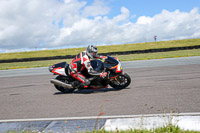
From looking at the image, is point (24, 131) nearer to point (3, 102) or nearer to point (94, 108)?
point (94, 108)

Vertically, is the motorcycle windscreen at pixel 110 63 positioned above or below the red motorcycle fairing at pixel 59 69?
above

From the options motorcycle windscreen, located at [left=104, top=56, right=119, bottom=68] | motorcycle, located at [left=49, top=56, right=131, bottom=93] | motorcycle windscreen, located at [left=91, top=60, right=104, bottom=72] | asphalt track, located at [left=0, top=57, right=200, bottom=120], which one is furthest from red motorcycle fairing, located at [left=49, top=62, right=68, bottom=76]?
motorcycle windscreen, located at [left=104, top=56, right=119, bottom=68]

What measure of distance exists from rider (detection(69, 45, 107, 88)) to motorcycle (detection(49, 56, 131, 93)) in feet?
0.49

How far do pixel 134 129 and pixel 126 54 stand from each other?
28.8 m

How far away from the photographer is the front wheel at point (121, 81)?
25.0 feet

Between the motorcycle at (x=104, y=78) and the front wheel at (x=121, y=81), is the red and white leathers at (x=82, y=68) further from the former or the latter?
the front wheel at (x=121, y=81)


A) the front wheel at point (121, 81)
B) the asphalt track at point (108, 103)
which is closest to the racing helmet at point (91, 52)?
the front wheel at point (121, 81)

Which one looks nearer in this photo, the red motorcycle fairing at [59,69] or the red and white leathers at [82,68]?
the red and white leathers at [82,68]

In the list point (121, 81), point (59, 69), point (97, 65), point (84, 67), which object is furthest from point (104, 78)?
point (59, 69)

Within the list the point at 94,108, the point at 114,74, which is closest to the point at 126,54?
the point at 114,74

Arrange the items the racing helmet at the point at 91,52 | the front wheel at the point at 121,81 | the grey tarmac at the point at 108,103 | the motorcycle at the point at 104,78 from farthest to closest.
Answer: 1. the front wheel at the point at 121,81
2. the motorcycle at the point at 104,78
3. the racing helmet at the point at 91,52
4. the grey tarmac at the point at 108,103

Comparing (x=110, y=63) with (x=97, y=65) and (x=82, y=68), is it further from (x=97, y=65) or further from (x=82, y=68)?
(x=82, y=68)

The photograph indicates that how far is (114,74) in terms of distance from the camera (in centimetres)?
750

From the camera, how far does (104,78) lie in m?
7.41
